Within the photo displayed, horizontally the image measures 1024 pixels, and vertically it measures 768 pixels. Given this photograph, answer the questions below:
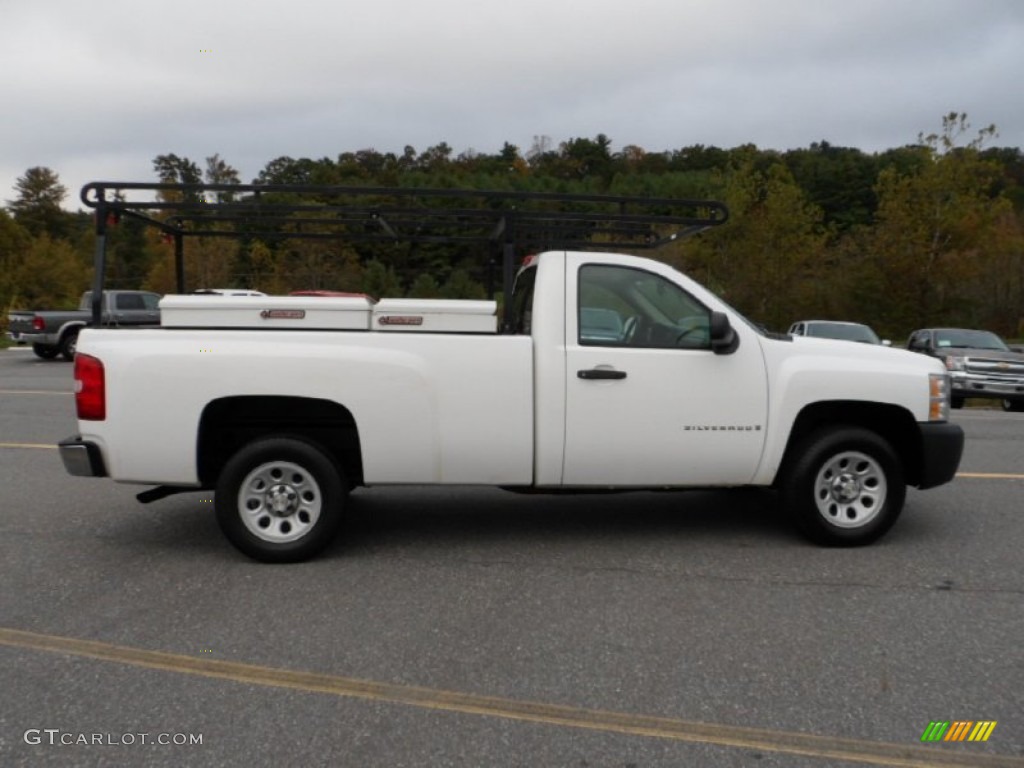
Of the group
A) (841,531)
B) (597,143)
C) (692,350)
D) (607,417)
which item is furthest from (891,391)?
(597,143)

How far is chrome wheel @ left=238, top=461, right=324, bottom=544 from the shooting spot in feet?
17.1

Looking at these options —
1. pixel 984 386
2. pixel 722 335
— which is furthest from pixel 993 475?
pixel 984 386

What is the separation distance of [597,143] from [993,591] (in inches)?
3912

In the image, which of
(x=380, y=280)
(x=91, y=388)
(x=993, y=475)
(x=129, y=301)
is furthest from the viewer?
(x=129, y=301)

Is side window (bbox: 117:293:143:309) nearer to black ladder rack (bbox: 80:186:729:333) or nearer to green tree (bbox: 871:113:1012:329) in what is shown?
black ladder rack (bbox: 80:186:729:333)

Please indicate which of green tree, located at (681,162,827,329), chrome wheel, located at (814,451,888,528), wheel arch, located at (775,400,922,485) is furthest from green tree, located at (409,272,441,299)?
green tree, located at (681,162,827,329)

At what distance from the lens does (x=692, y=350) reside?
212 inches

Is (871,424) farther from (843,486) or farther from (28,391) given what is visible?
(28,391)

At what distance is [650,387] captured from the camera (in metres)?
5.29

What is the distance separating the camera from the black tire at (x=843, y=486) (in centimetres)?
545

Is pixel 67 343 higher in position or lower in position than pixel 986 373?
lower

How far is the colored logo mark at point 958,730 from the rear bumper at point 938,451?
2468mm

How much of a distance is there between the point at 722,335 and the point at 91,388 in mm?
3748

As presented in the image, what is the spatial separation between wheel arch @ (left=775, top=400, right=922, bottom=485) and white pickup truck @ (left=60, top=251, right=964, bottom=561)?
22 mm
